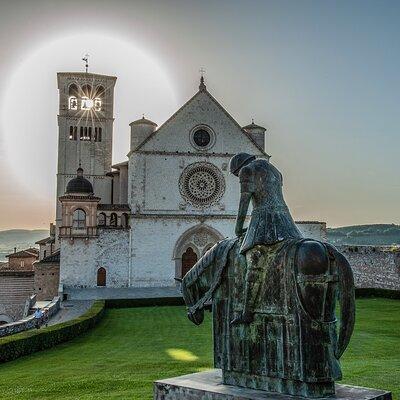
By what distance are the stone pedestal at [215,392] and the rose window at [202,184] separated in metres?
41.0

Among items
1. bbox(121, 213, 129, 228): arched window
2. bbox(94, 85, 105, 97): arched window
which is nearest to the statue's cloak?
bbox(121, 213, 129, 228): arched window

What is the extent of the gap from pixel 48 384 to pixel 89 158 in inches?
1921

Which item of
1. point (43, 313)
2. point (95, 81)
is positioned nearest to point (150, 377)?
point (43, 313)

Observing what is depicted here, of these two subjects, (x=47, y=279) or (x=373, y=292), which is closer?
(x=373, y=292)

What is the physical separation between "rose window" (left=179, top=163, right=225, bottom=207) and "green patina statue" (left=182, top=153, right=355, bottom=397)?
4082 cm

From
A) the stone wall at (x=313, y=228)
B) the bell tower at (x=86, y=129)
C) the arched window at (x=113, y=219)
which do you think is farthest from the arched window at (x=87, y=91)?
the stone wall at (x=313, y=228)

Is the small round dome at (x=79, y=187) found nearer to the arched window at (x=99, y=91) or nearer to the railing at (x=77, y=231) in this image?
the railing at (x=77, y=231)

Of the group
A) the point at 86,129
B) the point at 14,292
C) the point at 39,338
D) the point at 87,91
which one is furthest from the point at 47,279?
the point at 39,338

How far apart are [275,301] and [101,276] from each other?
40258 millimetres

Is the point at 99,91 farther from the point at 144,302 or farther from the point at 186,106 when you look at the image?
the point at 144,302

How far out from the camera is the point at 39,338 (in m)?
20.9

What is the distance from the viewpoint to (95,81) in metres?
62.5

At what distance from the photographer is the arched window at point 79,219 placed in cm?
4558

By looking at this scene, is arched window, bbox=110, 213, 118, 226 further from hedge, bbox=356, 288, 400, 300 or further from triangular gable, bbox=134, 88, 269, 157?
hedge, bbox=356, 288, 400, 300
